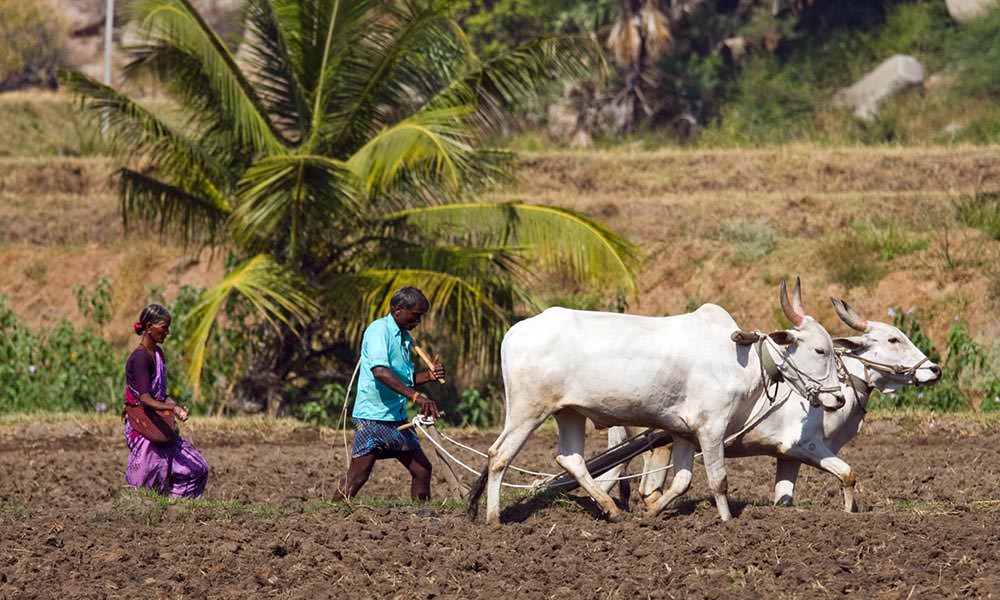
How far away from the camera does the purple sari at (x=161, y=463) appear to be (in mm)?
9070

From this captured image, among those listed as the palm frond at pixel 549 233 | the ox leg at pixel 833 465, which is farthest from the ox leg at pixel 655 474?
the palm frond at pixel 549 233

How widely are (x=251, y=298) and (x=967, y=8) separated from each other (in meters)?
19.8

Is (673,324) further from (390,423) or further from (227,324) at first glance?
(227,324)

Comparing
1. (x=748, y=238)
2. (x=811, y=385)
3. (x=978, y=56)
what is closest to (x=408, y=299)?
(x=811, y=385)

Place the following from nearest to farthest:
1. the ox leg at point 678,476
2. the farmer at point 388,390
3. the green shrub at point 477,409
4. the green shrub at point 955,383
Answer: the ox leg at point 678,476
the farmer at point 388,390
the green shrub at point 955,383
the green shrub at point 477,409

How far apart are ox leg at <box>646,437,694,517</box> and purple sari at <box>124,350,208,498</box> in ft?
8.71

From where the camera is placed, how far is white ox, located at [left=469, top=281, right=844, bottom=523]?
26.9 ft

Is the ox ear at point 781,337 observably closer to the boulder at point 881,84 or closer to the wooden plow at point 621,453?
the wooden plow at point 621,453

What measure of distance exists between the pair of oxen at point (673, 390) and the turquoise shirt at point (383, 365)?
2.46 feet

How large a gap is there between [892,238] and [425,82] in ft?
18.7

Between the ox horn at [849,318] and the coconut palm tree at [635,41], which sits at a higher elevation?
the coconut palm tree at [635,41]

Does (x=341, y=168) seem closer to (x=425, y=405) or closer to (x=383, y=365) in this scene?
(x=383, y=365)

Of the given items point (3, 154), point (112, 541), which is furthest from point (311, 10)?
point (3, 154)

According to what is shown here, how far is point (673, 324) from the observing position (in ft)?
27.8
